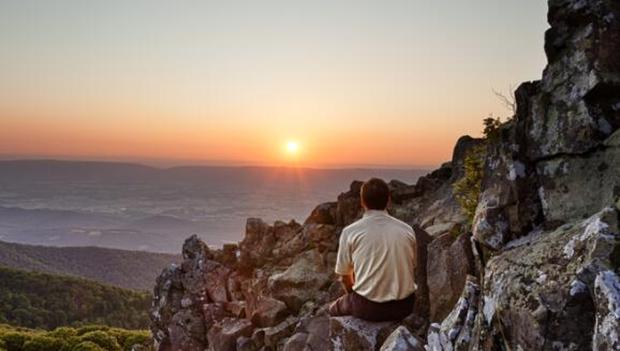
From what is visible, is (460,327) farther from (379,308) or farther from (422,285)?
(422,285)

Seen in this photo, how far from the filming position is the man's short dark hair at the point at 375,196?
9875 millimetres

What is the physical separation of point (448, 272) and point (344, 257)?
269 centimetres

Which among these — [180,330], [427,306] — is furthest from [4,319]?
[427,306]

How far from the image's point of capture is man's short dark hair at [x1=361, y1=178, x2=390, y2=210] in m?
9.88

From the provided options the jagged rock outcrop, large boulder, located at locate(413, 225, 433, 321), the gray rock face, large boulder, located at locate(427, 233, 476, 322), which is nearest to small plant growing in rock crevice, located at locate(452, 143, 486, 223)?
large boulder, located at locate(427, 233, 476, 322)

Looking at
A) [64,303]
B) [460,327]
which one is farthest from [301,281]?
[64,303]

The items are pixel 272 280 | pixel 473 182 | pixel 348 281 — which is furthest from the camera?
pixel 272 280

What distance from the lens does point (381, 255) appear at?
31.4ft

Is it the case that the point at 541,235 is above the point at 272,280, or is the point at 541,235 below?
above

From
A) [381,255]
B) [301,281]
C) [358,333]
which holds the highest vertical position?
[381,255]

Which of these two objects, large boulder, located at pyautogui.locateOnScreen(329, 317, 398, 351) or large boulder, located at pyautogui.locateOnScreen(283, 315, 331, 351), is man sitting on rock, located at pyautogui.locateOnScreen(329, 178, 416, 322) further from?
large boulder, located at pyautogui.locateOnScreen(283, 315, 331, 351)

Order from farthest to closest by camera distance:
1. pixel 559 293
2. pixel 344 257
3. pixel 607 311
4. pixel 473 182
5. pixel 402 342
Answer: pixel 473 182 < pixel 344 257 < pixel 402 342 < pixel 559 293 < pixel 607 311

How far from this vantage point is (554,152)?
888 centimetres

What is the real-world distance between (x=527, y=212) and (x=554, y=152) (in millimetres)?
1197
